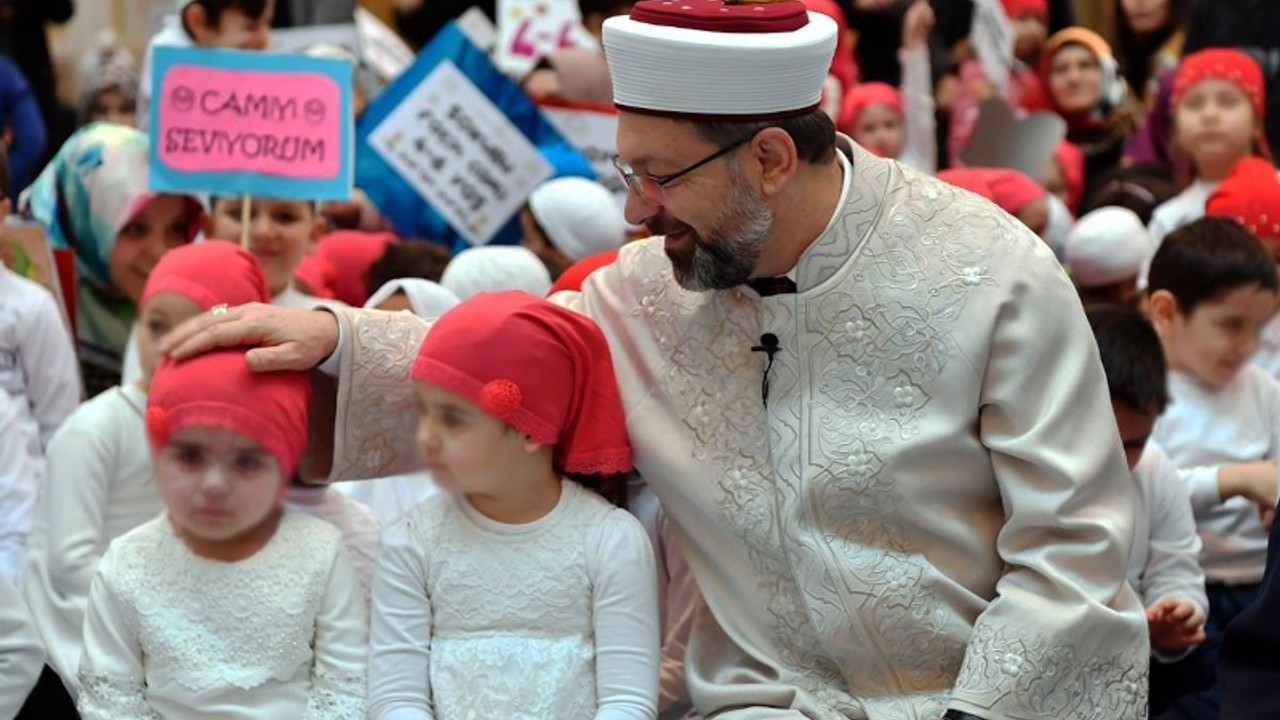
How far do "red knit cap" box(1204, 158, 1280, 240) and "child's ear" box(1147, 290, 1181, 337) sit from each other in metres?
0.68

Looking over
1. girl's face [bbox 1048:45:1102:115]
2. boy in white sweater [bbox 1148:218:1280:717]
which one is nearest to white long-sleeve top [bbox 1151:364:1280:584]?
boy in white sweater [bbox 1148:218:1280:717]

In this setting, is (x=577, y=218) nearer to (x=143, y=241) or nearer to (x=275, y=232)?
(x=275, y=232)

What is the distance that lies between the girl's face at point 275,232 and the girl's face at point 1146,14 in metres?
7.35

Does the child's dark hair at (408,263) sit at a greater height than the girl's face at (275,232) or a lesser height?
lesser

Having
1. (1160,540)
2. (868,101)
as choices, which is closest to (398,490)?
(1160,540)

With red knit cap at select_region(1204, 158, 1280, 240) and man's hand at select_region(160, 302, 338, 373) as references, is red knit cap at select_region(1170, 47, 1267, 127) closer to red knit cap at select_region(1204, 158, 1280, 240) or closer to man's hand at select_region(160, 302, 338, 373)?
red knit cap at select_region(1204, 158, 1280, 240)

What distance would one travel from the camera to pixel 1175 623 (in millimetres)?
4875

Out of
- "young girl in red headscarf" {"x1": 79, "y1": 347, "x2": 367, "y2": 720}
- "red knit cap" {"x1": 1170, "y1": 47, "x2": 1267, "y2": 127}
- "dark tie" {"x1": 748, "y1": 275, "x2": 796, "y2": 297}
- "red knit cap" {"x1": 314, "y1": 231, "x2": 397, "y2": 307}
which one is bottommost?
"red knit cap" {"x1": 314, "y1": 231, "x2": 397, "y2": 307}

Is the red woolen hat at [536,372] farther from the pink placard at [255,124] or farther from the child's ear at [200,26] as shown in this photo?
the child's ear at [200,26]

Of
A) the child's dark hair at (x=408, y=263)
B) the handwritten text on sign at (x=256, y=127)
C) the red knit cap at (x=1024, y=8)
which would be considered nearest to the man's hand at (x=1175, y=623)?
the handwritten text on sign at (x=256, y=127)

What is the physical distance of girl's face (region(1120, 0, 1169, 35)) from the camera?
12258 millimetres

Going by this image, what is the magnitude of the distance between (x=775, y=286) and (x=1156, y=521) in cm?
162

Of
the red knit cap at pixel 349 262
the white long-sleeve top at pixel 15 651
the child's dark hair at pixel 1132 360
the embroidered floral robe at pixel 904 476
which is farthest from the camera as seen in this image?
the red knit cap at pixel 349 262

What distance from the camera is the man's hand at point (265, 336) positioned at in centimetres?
393
